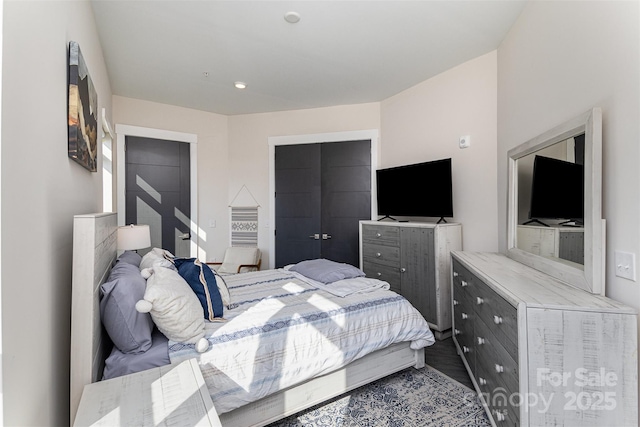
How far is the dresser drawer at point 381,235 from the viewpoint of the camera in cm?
359

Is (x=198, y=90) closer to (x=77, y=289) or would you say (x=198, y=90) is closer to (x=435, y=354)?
(x=77, y=289)

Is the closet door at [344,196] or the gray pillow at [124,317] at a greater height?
the closet door at [344,196]

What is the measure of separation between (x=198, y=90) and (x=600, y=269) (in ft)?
13.6

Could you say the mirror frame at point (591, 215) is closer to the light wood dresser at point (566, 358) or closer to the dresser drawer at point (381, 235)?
the light wood dresser at point (566, 358)

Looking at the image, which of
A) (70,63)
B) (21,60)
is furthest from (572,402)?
(70,63)

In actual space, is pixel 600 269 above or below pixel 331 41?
below


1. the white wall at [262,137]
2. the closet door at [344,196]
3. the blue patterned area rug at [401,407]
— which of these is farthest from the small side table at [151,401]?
the white wall at [262,137]

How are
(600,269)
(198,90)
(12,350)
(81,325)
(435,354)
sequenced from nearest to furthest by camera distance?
(12,350)
(81,325)
(600,269)
(435,354)
(198,90)

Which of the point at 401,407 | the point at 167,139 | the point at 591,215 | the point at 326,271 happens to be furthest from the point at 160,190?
the point at 591,215

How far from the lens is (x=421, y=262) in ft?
10.8

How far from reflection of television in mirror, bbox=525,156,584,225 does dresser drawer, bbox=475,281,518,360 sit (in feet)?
1.95

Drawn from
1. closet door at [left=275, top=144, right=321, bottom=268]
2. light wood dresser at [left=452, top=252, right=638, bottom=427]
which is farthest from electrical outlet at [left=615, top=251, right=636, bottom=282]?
closet door at [left=275, top=144, right=321, bottom=268]

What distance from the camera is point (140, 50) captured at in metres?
2.91

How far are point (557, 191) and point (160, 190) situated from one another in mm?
4420
